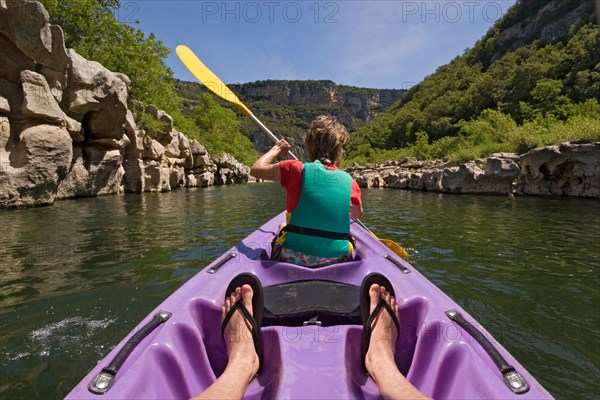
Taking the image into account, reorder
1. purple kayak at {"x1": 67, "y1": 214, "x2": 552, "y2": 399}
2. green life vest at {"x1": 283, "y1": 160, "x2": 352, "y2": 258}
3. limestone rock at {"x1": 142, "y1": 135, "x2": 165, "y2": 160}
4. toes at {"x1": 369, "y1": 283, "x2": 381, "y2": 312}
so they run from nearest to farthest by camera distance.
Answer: purple kayak at {"x1": 67, "y1": 214, "x2": 552, "y2": 399} < toes at {"x1": 369, "y1": 283, "x2": 381, "y2": 312} < green life vest at {"x1": 283, "y1": 160, "x2": 352, "y2": 258} < limestone rock at {"x1": 142, "y1": 135, "x2": 165, "y2": 160}

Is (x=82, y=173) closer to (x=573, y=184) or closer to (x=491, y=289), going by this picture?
(x=491, y=289)

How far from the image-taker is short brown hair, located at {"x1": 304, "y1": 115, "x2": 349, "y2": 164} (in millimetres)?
2686

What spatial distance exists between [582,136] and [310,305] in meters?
18.7

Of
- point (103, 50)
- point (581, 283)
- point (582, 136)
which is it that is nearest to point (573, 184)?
point (582, 136)

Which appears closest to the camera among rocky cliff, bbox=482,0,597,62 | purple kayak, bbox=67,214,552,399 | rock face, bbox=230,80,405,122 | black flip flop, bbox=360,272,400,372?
purple kayak, bbox=67,214,552,399

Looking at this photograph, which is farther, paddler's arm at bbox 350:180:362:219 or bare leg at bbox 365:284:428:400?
paddler's arm at bbox 350:180:362:219

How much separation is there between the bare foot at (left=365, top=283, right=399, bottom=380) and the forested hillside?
1816 centimetres

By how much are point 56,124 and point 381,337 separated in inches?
559

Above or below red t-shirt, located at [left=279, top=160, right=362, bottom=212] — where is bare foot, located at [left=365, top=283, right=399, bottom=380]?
below

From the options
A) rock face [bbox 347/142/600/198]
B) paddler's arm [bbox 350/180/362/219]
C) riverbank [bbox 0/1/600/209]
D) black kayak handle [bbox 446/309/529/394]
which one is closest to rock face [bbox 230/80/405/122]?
riverbank [bbox 0/1/600/209]

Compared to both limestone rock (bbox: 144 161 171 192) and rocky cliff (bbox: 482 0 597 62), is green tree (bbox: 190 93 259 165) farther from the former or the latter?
rocky cliff (bbox: 482 0 597 62)

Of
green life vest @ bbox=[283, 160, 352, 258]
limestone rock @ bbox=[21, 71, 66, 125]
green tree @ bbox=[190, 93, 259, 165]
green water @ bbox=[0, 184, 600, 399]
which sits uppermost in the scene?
green tree @ bbox=[190, 93, 259, 165]

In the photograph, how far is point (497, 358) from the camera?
5.14 ft

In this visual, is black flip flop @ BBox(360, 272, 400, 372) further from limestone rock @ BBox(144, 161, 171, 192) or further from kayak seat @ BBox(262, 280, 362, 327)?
limestone rock @ BBox(144, 161, 171, 192)
